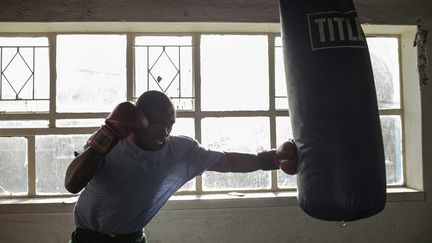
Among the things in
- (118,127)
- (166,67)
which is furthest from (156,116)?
(166,67)

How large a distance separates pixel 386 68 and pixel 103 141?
2.44m

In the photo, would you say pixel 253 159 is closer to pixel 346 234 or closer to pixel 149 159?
pixel 149 159

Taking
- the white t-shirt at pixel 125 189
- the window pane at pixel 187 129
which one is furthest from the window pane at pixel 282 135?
the white t-shirt at pixel 125 189

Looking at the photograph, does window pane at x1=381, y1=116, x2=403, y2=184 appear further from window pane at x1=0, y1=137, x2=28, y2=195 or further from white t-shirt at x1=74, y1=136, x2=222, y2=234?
window pane at x1=0, y1=137, x2=28, y2=195

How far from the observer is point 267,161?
2.01 m

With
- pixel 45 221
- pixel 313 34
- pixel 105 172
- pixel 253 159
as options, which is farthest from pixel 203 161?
pixel 45 221

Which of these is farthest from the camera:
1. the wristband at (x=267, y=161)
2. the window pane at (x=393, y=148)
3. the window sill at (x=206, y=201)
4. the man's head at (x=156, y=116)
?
the window pane at (x=393, y=148)

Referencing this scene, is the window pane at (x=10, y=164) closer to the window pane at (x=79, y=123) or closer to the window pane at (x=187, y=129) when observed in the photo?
the window pane at (x=79, y=123)

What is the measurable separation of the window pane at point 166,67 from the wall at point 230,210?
255mm

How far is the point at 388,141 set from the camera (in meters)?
3.11

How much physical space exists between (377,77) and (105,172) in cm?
229

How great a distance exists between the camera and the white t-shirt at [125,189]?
1.73m

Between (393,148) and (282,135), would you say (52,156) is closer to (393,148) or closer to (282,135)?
(282,135)

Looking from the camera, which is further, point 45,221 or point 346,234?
point 346,234
